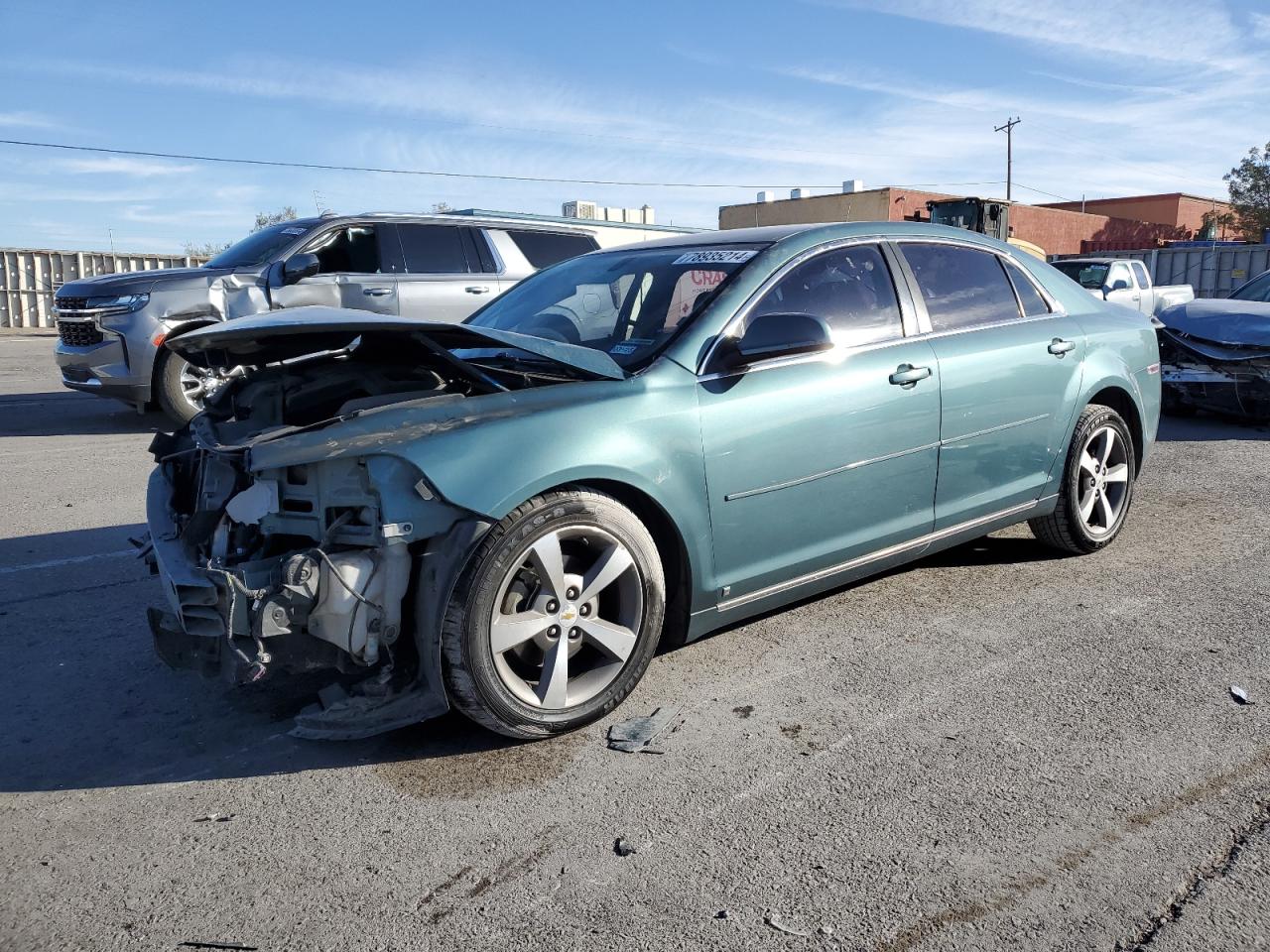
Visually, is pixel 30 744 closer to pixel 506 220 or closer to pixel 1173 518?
pixel 1173 518

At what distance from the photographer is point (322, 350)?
370 cm

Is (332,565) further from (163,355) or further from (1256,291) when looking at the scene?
(1256,291)

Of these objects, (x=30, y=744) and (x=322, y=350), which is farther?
(x=322, y=350)

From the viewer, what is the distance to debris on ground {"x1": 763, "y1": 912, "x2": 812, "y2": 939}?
2312 millimetres

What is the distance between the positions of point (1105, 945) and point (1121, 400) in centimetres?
371

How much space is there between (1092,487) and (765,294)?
2.34 meters

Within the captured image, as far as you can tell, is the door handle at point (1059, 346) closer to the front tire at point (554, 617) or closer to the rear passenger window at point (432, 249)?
the front tire at point (554, 617)

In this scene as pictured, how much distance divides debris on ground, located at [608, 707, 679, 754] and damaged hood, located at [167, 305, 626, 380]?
117 centimetres

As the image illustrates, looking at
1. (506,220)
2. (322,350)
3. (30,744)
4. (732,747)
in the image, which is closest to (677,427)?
(732,747)

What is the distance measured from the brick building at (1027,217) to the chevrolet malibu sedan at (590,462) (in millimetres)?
35940

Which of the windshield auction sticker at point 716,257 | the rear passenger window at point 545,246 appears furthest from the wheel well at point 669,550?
Answer: the rear passenger window at point 545,246

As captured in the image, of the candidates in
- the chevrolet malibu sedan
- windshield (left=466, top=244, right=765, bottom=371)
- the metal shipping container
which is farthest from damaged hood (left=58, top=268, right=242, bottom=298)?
the metal shipping container

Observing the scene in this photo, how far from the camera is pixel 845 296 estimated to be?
13.9 ft

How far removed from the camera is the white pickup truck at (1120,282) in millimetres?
17781
